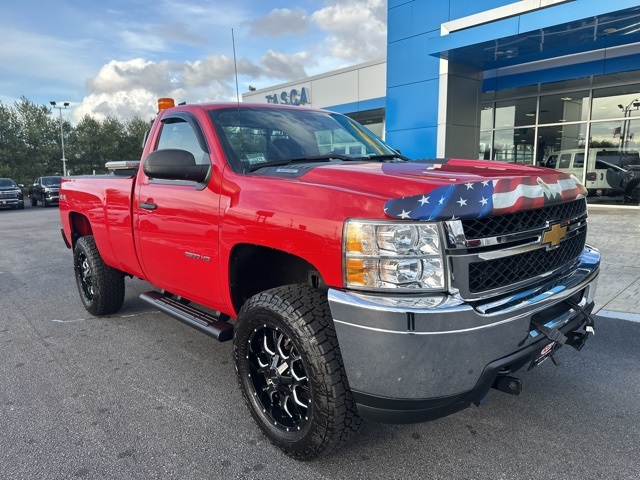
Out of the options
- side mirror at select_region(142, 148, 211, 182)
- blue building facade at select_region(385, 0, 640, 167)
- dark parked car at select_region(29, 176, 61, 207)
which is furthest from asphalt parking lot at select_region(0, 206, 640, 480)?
dark parked car at select_region(29, 176, 61, 207)

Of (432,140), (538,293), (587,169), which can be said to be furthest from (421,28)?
(538,293)

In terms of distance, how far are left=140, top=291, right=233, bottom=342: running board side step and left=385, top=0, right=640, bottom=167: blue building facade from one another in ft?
33.4

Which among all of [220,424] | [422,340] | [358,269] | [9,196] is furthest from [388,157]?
[9,196]

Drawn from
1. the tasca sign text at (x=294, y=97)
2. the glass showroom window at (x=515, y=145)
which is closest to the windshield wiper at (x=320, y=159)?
the glass showroom window at (x=515, y=145)

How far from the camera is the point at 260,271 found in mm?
3025

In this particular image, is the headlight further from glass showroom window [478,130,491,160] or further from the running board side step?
glass showroom window [478,130,491,160]

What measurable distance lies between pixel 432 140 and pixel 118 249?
11.0 m

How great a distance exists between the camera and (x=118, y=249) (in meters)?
4.18

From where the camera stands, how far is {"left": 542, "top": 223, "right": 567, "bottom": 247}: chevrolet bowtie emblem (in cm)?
239

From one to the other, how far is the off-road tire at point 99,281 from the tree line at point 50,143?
33756mm

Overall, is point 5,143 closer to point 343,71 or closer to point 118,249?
point 343,71

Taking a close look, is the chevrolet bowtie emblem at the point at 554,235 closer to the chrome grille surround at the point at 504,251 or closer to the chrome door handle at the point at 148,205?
the chrome grille surround at the point at 504,251

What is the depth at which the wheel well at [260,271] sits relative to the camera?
2750 mm

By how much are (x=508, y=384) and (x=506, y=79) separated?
14323 millimetres
